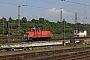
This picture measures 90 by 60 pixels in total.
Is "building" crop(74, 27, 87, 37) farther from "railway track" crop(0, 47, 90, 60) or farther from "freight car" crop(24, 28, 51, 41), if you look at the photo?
"railway track" crop(0, 47, 90, 60)

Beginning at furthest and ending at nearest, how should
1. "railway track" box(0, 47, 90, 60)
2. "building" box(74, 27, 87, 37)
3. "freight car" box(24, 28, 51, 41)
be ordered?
"building" box(74, 27, 87, 37) < "freight car" box(24, 28, 51, 41) < "railway track" box(0, 47, 90, 60)

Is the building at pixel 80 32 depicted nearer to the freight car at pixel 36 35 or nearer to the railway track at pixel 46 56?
the freight car at pixel 36 35

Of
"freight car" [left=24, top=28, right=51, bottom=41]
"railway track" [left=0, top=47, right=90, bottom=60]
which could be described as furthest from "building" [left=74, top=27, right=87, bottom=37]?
"railway track" [left=0, top=47, right=90, bottom=60]

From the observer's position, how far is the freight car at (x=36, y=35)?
139 ft

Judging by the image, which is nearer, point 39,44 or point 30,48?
point 30,48

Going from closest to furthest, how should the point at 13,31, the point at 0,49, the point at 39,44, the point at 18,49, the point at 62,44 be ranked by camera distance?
the point at 0,49, the point at 18,49, the point at 39,44, the point at 62,44, the point at 13,31

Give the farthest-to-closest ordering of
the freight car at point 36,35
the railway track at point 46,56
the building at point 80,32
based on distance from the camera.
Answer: the building at point 80,32 < the freight car at point 36,35 < the railway track at point 46,56

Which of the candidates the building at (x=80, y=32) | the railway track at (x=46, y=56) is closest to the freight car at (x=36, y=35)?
the railway track at (x=46, y=56)

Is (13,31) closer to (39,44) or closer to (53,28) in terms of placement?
(53,28)

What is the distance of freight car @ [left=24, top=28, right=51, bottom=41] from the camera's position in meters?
42.3

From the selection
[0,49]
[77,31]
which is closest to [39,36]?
[0,49]

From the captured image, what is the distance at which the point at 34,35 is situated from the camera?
42625 millimetres

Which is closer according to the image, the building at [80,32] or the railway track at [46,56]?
the railway track at [46,56]

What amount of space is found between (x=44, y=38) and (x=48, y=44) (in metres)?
12.4
